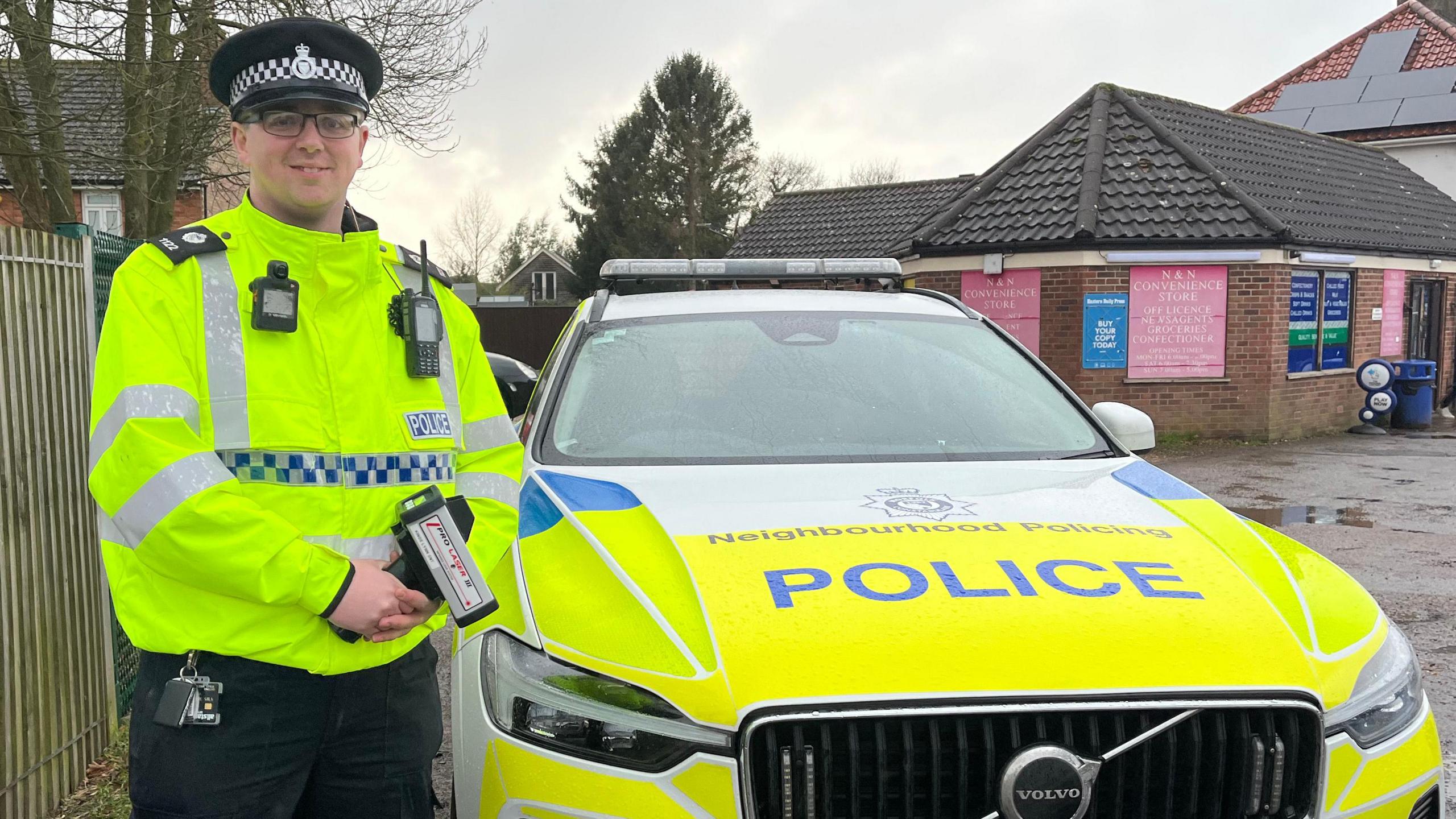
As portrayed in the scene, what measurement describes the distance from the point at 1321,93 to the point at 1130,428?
27.4m

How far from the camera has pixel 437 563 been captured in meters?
1.83

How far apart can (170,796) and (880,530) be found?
1.35 meters

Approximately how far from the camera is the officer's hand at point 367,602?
1.74 meters

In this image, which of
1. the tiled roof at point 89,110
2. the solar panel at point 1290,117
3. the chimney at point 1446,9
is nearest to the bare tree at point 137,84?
the tiled roof at point 89,110

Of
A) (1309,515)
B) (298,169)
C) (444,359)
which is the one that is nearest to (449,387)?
(444,359)

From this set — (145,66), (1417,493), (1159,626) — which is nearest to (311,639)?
(1159,626)

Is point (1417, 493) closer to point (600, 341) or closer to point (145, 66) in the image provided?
point (600, 341)

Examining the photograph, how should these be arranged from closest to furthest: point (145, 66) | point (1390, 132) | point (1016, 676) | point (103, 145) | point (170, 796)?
point (170, 796) < point (1016, 676) < point (145, 66) < point (103, 145) < point (1390, 132)

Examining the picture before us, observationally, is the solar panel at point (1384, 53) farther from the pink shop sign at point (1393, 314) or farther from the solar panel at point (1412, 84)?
the pink shop sign at point (1393, 314)

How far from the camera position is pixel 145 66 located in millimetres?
10031

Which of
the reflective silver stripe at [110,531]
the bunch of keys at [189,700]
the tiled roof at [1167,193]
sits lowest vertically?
the bunch of keys at [189,700]

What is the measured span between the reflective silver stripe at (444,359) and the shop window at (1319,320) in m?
14.5

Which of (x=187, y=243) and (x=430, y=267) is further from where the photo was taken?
(x=430, y=267)

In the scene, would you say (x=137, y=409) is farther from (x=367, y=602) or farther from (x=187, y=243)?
(x=367, y=602)
